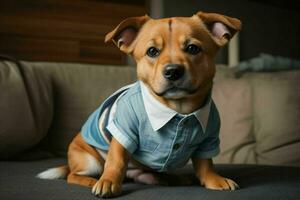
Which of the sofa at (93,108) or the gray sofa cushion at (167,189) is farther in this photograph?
the sofa at (93,108)

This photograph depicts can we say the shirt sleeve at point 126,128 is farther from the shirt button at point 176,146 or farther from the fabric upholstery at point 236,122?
the fabric upholstery at point 236,122

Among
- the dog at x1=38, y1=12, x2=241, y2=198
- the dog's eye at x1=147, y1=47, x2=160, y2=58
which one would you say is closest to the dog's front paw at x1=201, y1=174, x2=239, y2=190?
the dog at x1=38, y1=12, x2=241, y2=198

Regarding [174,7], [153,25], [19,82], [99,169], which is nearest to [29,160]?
[19,82]

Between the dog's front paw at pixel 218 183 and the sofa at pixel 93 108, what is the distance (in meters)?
0.30

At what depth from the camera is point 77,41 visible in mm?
2588

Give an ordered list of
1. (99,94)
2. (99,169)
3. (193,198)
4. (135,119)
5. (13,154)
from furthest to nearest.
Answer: (99,94)
(13,154)
(99,169)
(135,119)
(193,198)

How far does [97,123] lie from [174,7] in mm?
1480

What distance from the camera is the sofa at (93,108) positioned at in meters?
Answer: 1.72

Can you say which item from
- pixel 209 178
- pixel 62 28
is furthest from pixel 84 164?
pixel 62 28

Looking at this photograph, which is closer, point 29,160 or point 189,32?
point 189,32

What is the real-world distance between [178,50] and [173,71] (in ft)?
0.29

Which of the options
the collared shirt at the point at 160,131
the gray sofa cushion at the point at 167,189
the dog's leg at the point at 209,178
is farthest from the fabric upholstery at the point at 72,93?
the dog's leg at the point at 209,178

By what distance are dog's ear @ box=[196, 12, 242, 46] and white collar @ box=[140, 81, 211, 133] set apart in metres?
0.19

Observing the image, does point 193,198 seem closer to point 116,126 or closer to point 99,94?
point 116,126
